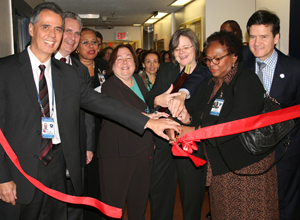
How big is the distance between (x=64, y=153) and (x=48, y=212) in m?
0.51

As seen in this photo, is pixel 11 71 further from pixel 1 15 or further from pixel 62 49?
pixel 1 15

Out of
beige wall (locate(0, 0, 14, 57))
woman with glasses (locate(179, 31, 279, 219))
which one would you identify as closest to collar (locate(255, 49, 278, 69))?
woman with glasses (locate(179, 31, 279, 219))

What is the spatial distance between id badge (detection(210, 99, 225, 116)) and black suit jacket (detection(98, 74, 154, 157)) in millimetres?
772

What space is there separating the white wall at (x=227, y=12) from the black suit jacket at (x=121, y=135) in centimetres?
561

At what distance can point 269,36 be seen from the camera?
2531mm

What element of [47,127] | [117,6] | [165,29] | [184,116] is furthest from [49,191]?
[165,29]

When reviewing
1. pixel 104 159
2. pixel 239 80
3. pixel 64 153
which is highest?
pixel 239 80

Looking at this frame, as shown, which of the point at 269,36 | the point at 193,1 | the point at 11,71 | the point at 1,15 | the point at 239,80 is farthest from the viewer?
the point at 193,1

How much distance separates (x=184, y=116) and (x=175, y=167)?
567mm

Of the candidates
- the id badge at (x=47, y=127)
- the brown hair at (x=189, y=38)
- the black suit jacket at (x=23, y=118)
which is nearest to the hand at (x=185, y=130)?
the brown hair at (x=189, y=38)

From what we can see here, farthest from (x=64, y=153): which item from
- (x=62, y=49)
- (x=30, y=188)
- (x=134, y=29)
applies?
(x=134, y=29)

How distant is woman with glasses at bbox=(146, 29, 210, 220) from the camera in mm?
2529

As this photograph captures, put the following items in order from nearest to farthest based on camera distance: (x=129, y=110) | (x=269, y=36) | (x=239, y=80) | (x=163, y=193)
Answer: (x=239, y=80) < (x=129, y=110) < (x=269, y=36) < (x=163, y=193)

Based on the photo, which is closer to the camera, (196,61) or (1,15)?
(196,61)
